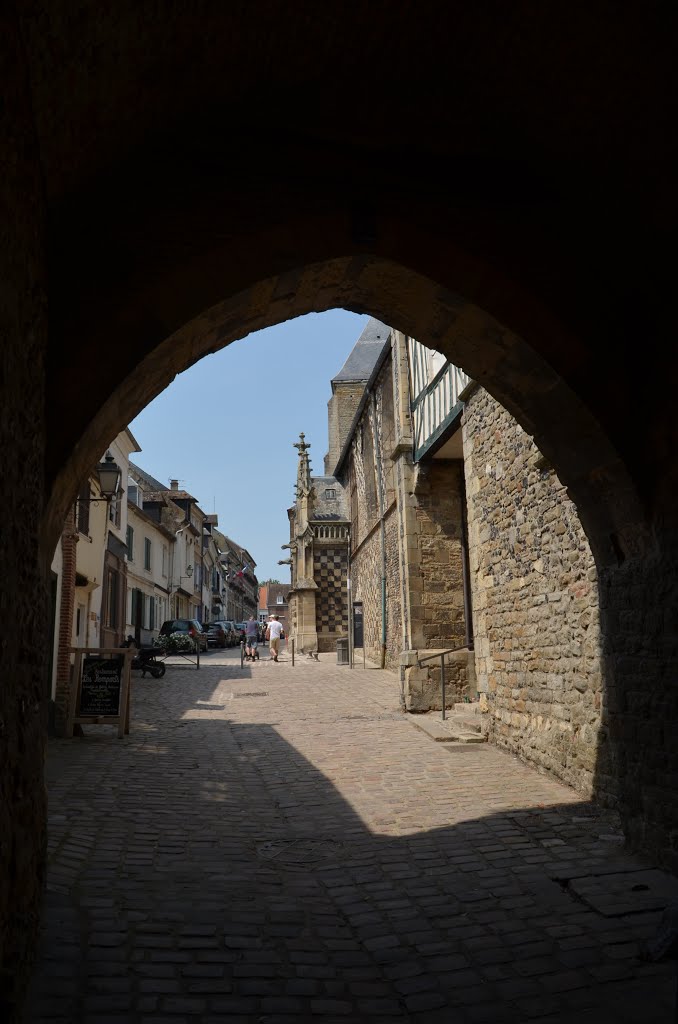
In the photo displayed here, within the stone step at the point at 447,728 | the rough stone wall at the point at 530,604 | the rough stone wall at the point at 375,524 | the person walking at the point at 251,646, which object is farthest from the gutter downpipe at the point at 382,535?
the rough stone wall at the point at 530,604

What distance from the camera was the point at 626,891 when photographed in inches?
148

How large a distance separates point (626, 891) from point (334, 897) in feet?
4.48

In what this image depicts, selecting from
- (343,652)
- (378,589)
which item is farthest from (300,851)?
(343,652)

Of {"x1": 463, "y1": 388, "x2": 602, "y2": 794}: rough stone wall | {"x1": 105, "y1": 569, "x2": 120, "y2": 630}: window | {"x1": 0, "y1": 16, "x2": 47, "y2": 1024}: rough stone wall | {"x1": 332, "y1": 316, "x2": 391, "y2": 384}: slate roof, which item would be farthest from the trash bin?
{"x1": 332, "y1": 316, "x2": 391, "y2": 384}: slate roof

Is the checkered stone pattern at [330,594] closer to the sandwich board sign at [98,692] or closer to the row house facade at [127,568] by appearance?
the row house facade at [127,568]

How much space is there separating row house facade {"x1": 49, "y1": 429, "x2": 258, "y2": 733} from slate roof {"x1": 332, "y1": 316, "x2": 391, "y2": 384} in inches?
367

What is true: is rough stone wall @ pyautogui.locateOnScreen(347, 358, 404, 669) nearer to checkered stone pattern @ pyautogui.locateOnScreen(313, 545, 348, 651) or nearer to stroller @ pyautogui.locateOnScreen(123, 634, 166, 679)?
checkered stone pattern @ pyautogui.locateOnScreen(313, 545, 348, 651)

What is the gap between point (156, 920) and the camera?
11.3ft

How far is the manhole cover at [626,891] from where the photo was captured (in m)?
3.55

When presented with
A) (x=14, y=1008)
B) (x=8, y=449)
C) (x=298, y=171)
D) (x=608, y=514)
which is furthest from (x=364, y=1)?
(x=14, y=1008)

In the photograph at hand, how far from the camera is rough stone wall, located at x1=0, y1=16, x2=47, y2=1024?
2242 millimetres

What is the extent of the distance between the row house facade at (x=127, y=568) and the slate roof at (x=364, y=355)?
30.6 ft

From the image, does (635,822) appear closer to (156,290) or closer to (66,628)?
(156,290)

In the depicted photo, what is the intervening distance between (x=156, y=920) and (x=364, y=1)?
3.77 m
